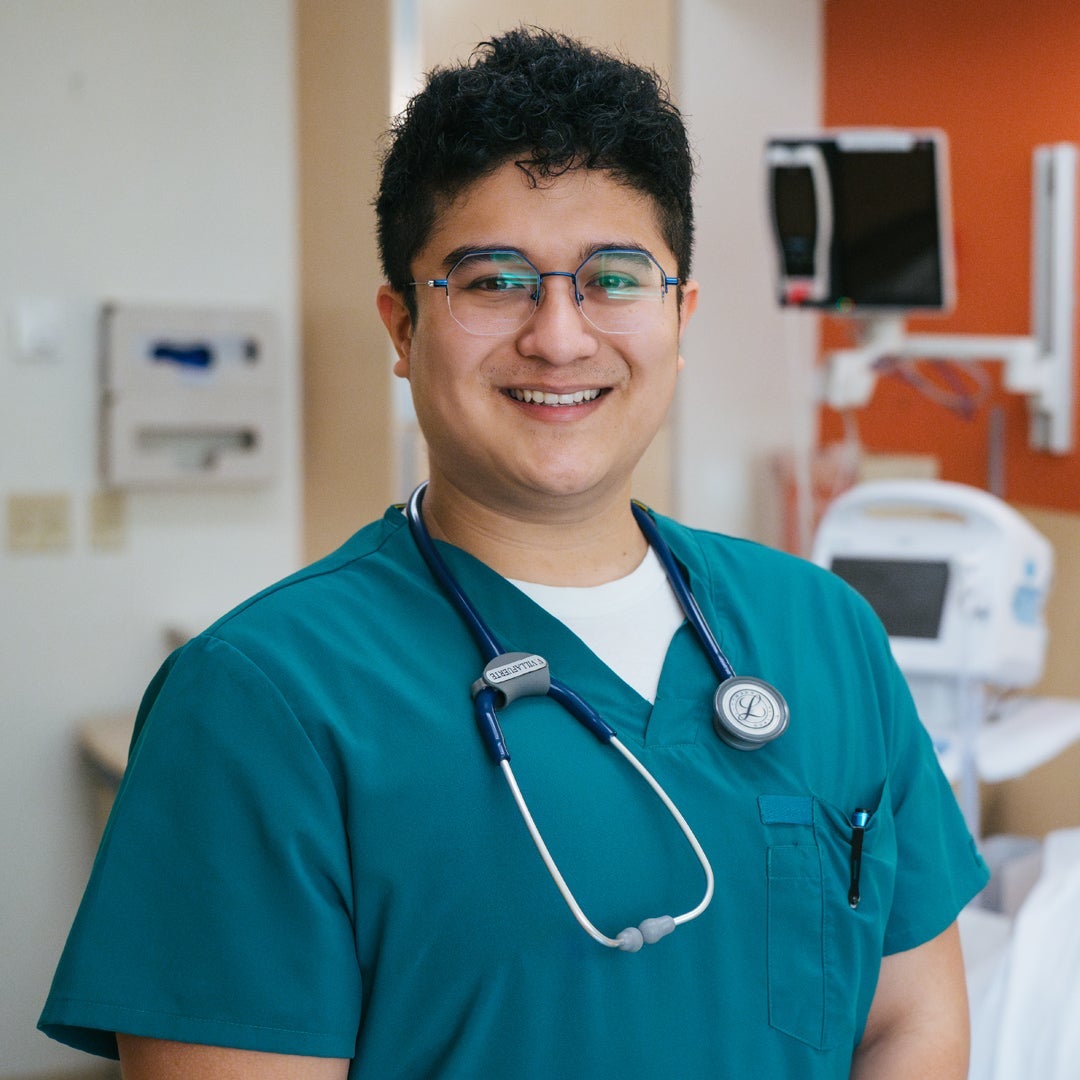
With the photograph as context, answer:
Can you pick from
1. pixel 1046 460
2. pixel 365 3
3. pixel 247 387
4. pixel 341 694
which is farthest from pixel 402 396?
pixel 341 694

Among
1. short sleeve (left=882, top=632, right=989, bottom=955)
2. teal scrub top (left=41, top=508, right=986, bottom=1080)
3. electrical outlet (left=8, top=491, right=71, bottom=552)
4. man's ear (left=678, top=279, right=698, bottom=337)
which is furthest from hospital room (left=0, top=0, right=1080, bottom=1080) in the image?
teal scrub top (left=41, top=508, right=986, bottom=1080)

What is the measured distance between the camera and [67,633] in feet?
8.86

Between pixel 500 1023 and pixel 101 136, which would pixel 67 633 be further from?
pixel 500 1023

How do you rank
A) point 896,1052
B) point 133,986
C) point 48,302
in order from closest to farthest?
1. point 133,986
2. point 896,1052
3. point 48,302

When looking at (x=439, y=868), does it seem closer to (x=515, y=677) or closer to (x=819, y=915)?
(x=515, y=677)

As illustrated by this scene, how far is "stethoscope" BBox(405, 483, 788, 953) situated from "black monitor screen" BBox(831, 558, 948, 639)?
3.60 feet

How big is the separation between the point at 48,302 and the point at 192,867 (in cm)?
Result: 211

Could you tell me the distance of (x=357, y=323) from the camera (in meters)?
2.61

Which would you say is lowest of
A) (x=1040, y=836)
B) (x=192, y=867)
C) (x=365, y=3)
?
(x=1040, y=836)

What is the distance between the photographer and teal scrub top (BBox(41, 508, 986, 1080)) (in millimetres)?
818

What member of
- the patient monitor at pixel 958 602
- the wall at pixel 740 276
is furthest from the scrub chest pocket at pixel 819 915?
the wall at pixel 740 276

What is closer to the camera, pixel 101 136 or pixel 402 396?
pixel 402 396

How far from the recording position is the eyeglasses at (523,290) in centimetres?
91

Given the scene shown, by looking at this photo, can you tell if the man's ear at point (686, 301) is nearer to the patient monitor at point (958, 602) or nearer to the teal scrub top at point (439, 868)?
the teal scrub top at point (439, 868)
